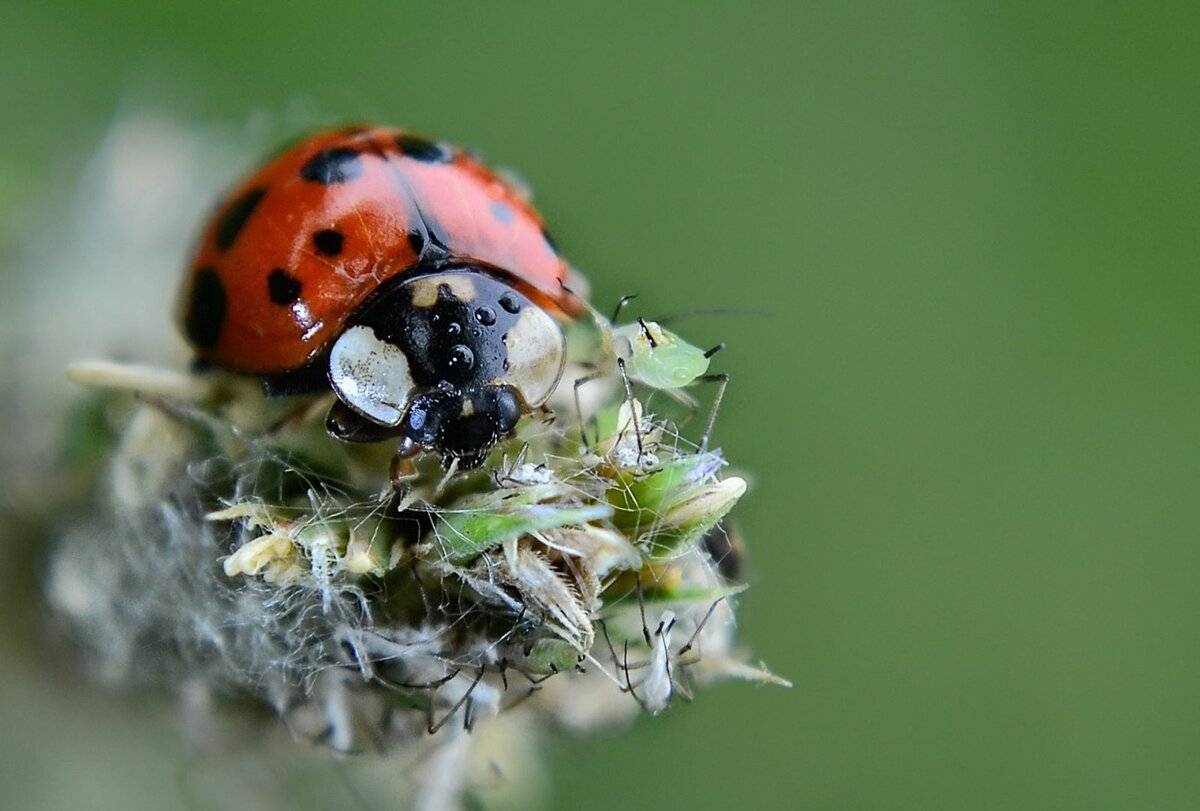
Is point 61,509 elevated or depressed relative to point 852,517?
elevated

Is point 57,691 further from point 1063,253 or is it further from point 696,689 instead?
point 1063,253

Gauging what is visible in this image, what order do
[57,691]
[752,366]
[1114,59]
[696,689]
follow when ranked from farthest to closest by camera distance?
1. [1114,59]
2. [752,366]
3. [57,691]
4. [696,689]

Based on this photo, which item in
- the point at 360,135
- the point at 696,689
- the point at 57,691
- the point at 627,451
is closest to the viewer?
the point at 627,451

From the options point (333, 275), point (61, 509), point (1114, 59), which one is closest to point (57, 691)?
point (61, 509)

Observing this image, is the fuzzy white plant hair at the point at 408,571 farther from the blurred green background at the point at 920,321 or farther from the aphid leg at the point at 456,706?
the blurred green background at the point at 920,321

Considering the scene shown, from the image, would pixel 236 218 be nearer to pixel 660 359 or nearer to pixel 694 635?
pixel 660 359

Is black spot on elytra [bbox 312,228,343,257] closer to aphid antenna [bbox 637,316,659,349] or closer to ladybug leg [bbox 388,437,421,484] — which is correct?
ladybug leg [bbox 388,437,421,484]

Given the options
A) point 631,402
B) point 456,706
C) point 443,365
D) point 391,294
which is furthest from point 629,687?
point 391,294
